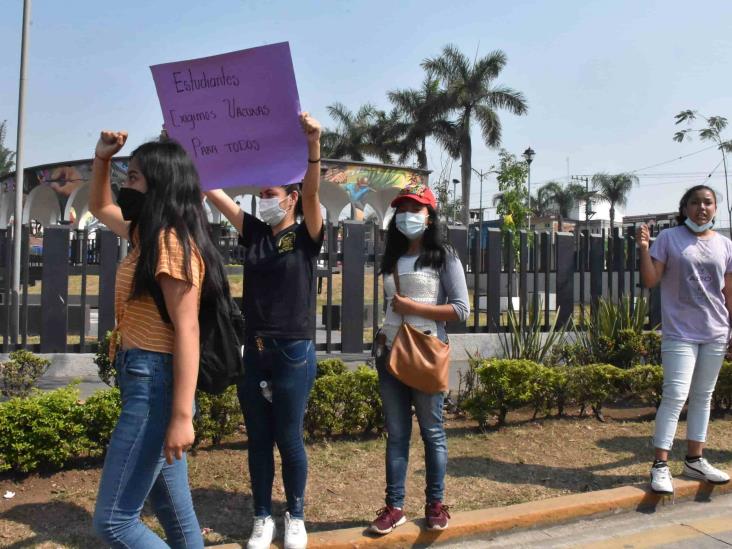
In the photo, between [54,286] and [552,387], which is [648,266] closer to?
[552,387]

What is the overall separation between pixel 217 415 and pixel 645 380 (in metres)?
3.41

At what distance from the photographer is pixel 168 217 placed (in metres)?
2.29

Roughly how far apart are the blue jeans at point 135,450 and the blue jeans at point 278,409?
889mm

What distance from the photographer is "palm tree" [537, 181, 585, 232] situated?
6531 cm

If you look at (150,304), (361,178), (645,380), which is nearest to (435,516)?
(150,304)

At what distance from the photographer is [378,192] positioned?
1298 inches

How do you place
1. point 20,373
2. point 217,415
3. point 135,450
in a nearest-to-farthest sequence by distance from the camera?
point 135,450 → point 217,415 → point 20,373

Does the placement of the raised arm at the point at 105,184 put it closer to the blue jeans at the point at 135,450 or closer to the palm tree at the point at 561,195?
the blue jeans at the point at 135,450

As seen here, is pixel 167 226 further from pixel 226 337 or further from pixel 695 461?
pixel 695 461

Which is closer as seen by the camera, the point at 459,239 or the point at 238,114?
the point at 238,114

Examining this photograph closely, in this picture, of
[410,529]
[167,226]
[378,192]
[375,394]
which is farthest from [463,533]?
[378,192]

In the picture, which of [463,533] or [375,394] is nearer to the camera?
[463,533]

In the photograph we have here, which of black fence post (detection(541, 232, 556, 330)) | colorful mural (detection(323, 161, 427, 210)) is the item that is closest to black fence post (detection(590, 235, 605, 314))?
black fence post (detection(541, 232, 556, 330))

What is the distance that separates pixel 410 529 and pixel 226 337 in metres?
1.61
